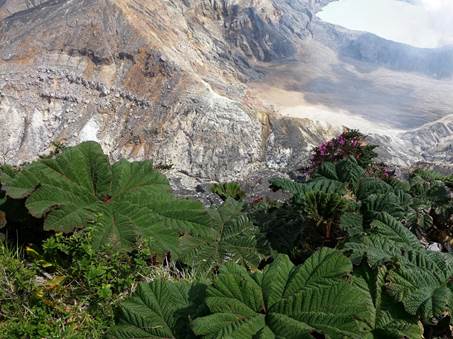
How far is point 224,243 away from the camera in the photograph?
2982 millimetres

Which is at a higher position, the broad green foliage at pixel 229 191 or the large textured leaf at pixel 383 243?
the large textured leaf at pixel 383 243

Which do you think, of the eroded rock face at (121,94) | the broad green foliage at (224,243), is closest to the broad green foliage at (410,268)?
the broad green foliage at (224,243)

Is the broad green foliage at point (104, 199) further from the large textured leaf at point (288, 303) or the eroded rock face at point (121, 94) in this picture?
the eroded rock face at point (121, 94)

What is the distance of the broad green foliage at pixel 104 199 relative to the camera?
261 cm

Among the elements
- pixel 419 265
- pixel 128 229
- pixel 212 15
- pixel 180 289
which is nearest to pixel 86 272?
pixel 128 229

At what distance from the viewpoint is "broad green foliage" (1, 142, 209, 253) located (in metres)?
2.61

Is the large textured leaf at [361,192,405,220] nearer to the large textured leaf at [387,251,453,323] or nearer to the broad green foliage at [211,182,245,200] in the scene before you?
the large textured leaf at [387,251,453,323]

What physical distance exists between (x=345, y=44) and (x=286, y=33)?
9748mm

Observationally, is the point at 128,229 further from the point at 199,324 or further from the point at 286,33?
the point at 286,33

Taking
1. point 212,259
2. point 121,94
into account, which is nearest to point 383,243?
point 212,259

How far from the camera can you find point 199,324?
5.92 ft

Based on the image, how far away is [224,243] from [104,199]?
2.45ft

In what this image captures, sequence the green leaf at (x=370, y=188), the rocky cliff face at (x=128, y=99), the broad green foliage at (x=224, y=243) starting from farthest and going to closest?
the rocky cliff face at (x=128, y=99) → the green leaf at (x=370, y=188) → the broad green foliage at (x=224, y=243)

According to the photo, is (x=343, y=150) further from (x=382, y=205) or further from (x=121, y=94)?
(x=121, y=94)
